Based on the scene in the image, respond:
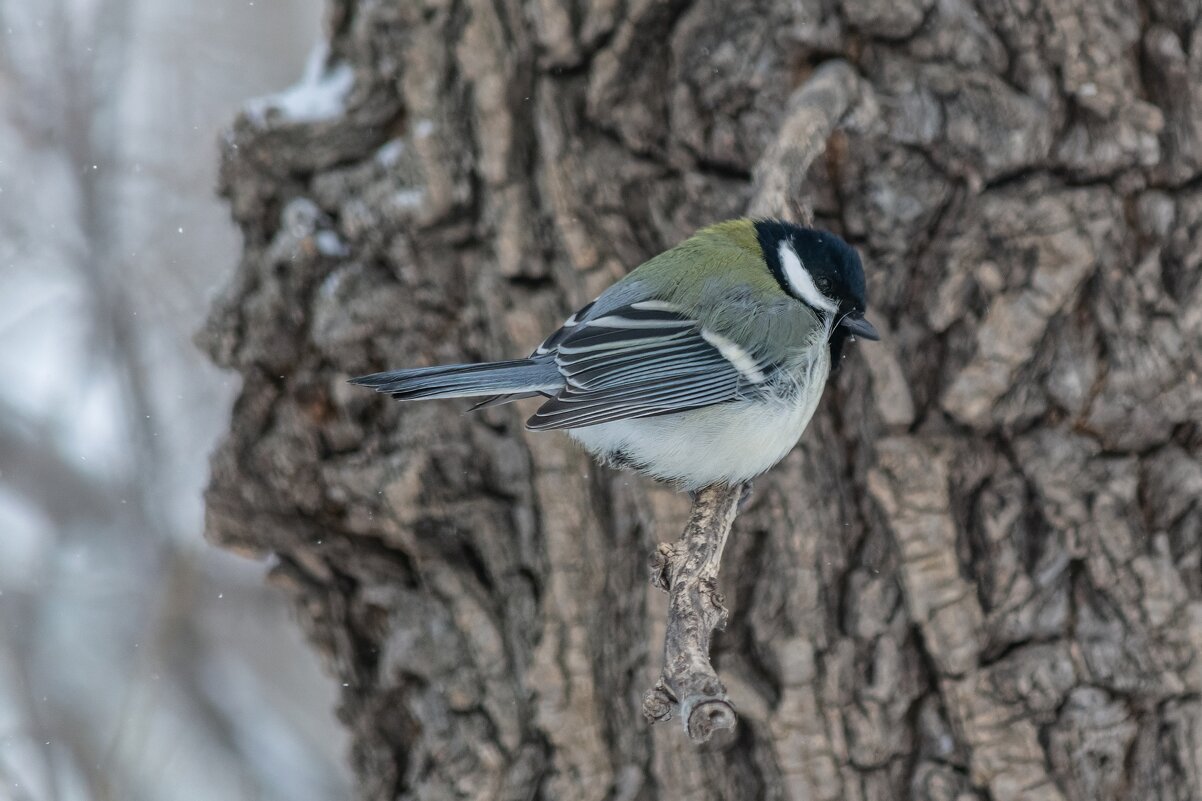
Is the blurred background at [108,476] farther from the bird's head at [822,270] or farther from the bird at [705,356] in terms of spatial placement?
the bird's head at [822,270]

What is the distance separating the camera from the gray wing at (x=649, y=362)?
196cm

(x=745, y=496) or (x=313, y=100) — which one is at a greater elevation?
(x=313, y=100)

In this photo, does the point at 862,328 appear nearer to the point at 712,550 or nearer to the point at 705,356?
the point at 705,356

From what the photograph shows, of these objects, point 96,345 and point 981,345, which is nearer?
point 981,345

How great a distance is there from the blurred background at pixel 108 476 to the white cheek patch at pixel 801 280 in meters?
2.59

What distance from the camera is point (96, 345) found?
395 cm

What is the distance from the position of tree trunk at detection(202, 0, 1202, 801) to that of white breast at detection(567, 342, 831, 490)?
0.42 feet

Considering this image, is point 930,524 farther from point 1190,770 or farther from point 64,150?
point 64,150

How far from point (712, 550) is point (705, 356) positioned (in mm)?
605

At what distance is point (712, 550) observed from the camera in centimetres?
155

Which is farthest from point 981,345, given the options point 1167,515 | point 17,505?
point 17,505

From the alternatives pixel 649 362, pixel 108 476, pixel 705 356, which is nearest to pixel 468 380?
pixel 649 362

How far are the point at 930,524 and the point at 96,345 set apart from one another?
3226mm

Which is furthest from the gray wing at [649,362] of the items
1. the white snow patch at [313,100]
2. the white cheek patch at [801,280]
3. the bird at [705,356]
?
the white snow patch at [313,100]
